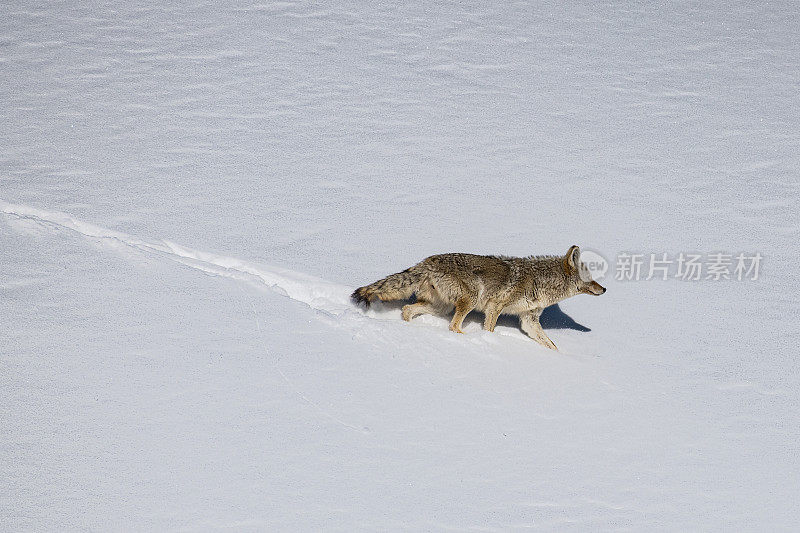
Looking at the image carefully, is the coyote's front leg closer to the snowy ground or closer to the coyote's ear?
the snowy ground

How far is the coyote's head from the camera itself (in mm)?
7871

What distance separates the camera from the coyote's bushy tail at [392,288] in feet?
25.2

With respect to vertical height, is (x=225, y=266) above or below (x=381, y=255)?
below

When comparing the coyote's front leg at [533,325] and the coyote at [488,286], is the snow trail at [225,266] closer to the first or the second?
the coyote at [488,286]

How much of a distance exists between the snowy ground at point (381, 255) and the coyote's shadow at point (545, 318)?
59 mm

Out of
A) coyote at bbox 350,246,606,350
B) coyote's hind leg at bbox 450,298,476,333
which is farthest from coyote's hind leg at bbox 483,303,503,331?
coyote's hind leg at bbox 450,298,476,333

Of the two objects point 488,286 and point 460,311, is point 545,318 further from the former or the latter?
point 460,311

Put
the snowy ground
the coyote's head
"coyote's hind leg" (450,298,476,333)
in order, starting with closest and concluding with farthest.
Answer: the snowy ground → "coyote's hind leg" (450,298,476,333) → the coyote's head

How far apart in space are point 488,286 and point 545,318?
105 centimetres

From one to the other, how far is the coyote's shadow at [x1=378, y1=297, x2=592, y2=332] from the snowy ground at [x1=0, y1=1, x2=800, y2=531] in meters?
0.06

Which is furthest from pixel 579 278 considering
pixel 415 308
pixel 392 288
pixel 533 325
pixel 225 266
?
pixel 225 266

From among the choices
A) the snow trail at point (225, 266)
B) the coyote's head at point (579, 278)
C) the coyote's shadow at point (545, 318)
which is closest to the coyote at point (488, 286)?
the coyote's head at point (579, 278)

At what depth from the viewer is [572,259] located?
7.86 metres

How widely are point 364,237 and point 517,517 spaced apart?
13.4 ft
